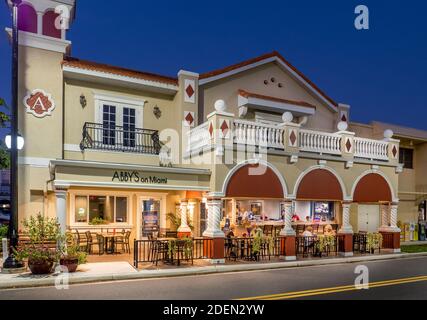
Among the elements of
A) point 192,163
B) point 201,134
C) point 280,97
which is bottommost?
point 192,163

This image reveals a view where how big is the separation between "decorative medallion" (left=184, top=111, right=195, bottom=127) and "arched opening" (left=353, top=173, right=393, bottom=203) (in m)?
8.29

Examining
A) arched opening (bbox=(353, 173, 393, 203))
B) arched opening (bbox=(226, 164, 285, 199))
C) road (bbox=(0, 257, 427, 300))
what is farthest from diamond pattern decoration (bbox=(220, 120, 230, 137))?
arched opening (bbox=(353, 173, 393, 203))

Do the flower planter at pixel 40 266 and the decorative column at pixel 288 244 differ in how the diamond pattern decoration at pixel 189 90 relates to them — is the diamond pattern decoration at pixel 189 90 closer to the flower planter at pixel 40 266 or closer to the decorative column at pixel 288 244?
the decorative column at pixel 288 244

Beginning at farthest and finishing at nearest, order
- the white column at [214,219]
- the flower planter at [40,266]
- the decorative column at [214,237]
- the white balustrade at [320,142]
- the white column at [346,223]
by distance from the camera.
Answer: the white column at [346,223] < the white balustrade at [320,142] < the white column at [214,219] < the decorative column at [214,237] < the flower planter at [40,266]

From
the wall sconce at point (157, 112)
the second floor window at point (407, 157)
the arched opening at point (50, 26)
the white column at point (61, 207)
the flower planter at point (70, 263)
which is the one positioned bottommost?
the flower planter at point (70, 263)

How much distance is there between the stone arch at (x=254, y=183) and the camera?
14.4 m

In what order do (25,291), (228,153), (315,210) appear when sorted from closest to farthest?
(25,291) < (228,153) < (315,210)

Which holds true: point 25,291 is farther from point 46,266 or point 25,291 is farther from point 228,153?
point 228,153

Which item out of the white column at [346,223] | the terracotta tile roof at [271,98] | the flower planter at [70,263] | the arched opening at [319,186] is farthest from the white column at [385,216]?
the flower planter at [70,263]

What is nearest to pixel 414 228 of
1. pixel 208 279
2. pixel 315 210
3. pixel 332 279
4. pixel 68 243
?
pixel 315 210

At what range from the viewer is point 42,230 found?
11797mm

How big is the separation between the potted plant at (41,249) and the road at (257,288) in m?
1.20

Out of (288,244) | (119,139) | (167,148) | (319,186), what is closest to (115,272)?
(119,139)
